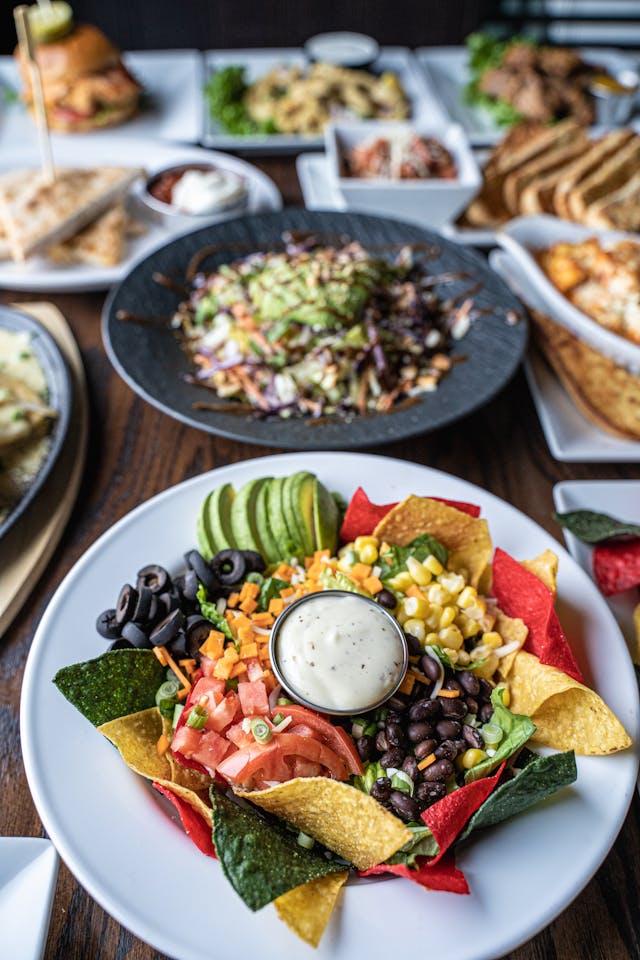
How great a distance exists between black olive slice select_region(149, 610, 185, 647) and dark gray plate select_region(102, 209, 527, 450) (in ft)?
2.01

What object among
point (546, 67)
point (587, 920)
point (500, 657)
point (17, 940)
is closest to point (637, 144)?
point (546, 67)

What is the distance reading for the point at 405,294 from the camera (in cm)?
272

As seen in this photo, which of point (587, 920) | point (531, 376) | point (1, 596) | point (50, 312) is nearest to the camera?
point (587, 920)

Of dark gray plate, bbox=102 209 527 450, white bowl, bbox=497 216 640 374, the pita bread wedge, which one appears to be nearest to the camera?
dark gray plate, bbox=102 209 527 450

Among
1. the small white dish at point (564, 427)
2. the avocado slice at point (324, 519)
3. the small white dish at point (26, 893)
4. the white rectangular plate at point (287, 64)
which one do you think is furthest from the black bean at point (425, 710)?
the white rectangular plate at point (287, 64)

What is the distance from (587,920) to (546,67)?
4.32 meters

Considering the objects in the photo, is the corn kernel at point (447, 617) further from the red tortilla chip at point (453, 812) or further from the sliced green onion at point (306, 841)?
the sliced green onion at point (306, 841)

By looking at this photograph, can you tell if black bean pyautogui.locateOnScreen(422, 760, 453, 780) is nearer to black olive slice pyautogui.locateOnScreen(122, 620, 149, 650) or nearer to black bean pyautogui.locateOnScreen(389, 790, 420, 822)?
black bean pyautogui.locateOnScreen(389, 790, 420, 822)

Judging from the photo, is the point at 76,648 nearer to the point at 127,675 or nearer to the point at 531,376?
the point at 127,675

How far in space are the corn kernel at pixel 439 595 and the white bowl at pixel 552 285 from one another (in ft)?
4.13

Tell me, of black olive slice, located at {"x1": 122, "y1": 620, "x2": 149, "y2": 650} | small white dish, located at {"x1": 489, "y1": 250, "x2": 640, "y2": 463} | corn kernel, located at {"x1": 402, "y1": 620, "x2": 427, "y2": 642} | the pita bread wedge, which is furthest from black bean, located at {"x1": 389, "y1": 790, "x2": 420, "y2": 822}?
the pita bread wedge

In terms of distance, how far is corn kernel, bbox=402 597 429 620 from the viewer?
1.65 meters

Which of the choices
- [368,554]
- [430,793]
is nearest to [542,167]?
[368,554]

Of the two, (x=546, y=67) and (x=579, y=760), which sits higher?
(x=546, y=67)
